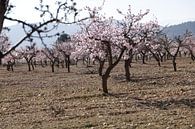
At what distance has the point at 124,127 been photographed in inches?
689

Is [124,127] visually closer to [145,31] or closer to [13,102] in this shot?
[13,102]

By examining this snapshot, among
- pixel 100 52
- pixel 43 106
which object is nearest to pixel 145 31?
pixel 100 52

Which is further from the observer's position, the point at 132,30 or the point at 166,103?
the point at 132,30

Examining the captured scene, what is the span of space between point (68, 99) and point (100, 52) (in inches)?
738

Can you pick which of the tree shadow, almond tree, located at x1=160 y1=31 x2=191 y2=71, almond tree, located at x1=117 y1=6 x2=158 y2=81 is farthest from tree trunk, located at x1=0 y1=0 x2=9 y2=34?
almond tree, located at x1=160 y1=31 x2=191 y2=71

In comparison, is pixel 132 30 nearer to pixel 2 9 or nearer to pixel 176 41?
pixel 2 9

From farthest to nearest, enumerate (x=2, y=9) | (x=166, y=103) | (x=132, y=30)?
(x=132, y=30)
(x=166, y=103)
(x=2, y=9)

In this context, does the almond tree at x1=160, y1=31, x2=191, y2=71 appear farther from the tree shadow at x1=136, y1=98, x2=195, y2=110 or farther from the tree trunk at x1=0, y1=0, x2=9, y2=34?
the tree trunk at x1=0, y1=0, x2=9, y2=34

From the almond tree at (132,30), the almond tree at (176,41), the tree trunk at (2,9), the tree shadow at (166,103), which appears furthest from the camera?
the almond tree at (176,41)

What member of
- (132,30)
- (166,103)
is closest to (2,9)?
(166,103)

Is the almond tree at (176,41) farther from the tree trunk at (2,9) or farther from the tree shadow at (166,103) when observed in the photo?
the tree trunk at (2,9)

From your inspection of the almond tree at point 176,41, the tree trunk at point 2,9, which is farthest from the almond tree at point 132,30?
the tree trunk at point 2,9

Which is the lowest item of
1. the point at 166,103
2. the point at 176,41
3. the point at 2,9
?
the point at 166,103

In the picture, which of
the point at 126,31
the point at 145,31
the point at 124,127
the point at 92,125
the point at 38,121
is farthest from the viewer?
the point at 145,31
